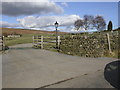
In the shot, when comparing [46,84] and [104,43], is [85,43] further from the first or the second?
[46,84]

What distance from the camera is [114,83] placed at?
406 centimetres

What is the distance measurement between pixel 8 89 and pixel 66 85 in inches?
67.5

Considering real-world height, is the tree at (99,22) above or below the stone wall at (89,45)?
above

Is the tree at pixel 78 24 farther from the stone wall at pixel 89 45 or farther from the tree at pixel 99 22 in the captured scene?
the stone wall at pixel 89 45

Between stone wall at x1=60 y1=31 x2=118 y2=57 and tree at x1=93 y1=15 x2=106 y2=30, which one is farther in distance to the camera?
tree at x1=93 y1=15 x2=106 y2=30

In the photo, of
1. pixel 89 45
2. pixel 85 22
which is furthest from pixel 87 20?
pixel 89 45

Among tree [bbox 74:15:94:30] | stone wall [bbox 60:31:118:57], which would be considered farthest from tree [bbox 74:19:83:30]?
stone wall [bbox 60:31:118:57]

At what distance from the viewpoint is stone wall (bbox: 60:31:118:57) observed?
360 inches

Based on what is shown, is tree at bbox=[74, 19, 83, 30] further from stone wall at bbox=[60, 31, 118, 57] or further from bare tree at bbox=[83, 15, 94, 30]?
stone wall at bbox=[60, 31, 118, 57]

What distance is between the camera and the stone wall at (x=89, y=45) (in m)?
9.14

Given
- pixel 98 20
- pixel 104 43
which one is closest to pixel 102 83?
pixel 104 43

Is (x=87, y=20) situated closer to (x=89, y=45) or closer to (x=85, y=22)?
(x=85, y=22)

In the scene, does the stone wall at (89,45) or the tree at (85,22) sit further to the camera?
the tree at (85,22)

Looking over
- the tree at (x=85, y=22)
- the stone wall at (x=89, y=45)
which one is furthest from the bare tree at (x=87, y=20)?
the stone wall at (x=89, y=45)
